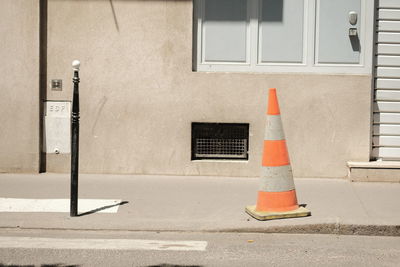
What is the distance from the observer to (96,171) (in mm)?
9852

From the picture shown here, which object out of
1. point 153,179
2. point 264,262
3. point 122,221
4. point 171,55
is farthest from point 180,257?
point 171,55

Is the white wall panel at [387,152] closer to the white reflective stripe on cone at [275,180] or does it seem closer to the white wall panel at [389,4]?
the white wall panel at [389,4]

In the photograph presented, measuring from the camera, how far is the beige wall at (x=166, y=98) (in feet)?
31.6

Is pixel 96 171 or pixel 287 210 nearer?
pixel 287 210

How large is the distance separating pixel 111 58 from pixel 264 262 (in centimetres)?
481

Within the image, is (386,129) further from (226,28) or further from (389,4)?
(226,28)

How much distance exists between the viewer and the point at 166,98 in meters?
9.73

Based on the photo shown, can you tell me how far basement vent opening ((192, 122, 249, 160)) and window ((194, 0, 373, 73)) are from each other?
0.85 metres

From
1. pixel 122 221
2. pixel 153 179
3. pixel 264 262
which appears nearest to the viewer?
pixel 264 262

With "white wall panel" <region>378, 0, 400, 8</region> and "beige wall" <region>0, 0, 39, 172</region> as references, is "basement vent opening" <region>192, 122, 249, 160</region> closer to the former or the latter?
"beige wall" <region>0, 0, 39, 172</region>

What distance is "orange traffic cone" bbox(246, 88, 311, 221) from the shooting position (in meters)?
7.30

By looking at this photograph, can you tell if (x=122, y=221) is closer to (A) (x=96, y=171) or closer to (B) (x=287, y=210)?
(B) (x=287, y=210)

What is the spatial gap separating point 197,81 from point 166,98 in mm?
514

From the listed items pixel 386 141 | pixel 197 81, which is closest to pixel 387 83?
pixel 386 141
